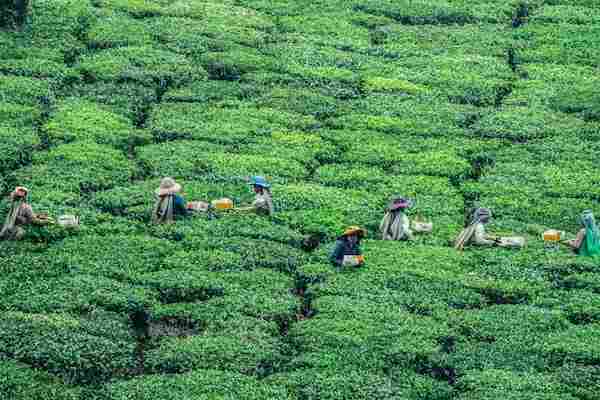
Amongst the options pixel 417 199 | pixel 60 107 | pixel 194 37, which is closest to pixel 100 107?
pixel 60 107

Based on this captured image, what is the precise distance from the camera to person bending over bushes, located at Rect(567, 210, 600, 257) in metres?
32.6

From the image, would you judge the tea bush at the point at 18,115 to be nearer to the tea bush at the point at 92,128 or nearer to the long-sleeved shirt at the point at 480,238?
the tea bush at the point at 92,128

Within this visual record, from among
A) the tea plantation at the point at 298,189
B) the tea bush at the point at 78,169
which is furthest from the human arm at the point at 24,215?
the tea bush at the point at 78,169

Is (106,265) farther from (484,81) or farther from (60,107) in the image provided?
(484,81)

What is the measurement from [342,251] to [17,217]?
8.42 m

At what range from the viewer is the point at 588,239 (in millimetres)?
32938

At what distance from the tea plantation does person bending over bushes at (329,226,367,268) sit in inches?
13.6

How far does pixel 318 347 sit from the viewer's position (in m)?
28.4

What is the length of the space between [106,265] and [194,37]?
20.3m

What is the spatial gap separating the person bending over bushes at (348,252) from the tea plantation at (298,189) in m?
0.34

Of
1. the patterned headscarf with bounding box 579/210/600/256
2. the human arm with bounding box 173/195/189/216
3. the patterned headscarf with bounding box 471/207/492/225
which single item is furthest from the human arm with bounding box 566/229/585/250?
the human arm with bounding box 173/195/189/216

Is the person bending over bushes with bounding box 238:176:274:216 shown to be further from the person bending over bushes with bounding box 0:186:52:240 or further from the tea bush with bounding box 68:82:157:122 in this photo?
the tea bush with bounding box 68:82:157:122

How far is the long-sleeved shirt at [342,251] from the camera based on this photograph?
32.0m

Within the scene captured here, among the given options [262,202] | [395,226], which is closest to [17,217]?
[262,202]
